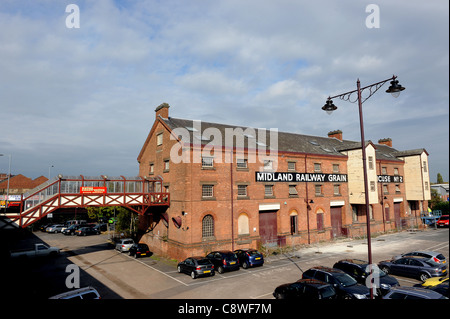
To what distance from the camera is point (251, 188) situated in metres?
28.8

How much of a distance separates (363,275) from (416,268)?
4.77m

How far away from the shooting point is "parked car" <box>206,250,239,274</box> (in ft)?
68.8

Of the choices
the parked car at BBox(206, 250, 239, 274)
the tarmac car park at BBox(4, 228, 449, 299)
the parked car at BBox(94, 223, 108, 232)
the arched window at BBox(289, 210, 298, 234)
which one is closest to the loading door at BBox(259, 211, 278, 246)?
the tarmac car park at BBox(4, 228, 449, 299)

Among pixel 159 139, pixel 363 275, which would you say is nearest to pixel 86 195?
pixel 159 139

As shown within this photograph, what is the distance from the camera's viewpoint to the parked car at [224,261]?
68.8ft

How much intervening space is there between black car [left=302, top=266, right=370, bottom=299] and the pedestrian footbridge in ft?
53.8

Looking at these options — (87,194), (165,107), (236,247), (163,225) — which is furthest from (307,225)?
(87,194)

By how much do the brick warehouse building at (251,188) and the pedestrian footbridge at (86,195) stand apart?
1818 mm

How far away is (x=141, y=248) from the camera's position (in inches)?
1095

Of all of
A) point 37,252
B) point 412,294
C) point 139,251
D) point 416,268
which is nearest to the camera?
point 412,294

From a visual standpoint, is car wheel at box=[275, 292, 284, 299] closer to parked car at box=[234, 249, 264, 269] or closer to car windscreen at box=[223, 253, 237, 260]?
car windscreen at box=[223, 253, 237, 260]

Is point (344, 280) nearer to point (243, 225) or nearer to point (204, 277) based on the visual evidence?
point (204, 277)

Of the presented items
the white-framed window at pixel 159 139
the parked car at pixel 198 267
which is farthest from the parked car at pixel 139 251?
the white-framed window at pixel 159 139
